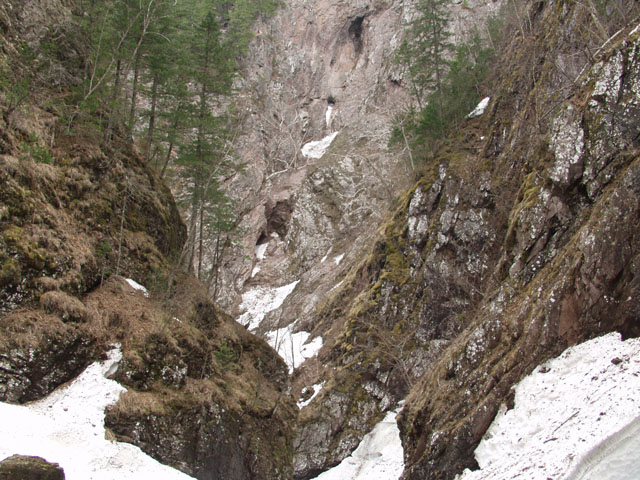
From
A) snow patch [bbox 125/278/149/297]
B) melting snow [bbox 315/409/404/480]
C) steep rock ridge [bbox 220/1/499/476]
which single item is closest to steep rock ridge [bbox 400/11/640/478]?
melting snow [bbox 315/409/404/480]

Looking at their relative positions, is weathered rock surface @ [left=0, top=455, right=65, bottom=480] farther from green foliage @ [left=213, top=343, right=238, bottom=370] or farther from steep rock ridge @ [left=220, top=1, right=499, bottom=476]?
steep rock ridge @ [left=220, top=1, right=499, bottom=476]

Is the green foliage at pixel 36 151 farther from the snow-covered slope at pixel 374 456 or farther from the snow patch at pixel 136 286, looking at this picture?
the snow-covered slope at pixel 374 456

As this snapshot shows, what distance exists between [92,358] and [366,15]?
59.1 m

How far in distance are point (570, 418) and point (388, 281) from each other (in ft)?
49.9

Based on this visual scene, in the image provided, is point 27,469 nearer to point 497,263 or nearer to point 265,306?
point 497,263

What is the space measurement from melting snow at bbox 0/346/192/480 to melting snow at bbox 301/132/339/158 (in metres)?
43.1

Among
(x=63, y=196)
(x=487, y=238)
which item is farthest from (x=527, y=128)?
(x=63, y=196)

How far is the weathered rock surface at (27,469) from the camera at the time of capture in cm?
545

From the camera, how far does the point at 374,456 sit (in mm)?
18016

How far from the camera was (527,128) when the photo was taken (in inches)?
623

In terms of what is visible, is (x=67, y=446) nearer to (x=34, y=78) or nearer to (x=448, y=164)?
(x=34, y=78)

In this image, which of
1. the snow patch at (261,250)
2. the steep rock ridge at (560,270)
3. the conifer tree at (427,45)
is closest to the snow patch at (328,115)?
the snow patch at (261,250)

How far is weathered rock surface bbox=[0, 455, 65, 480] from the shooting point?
545cm

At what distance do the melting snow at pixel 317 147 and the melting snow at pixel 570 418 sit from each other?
4350cm
